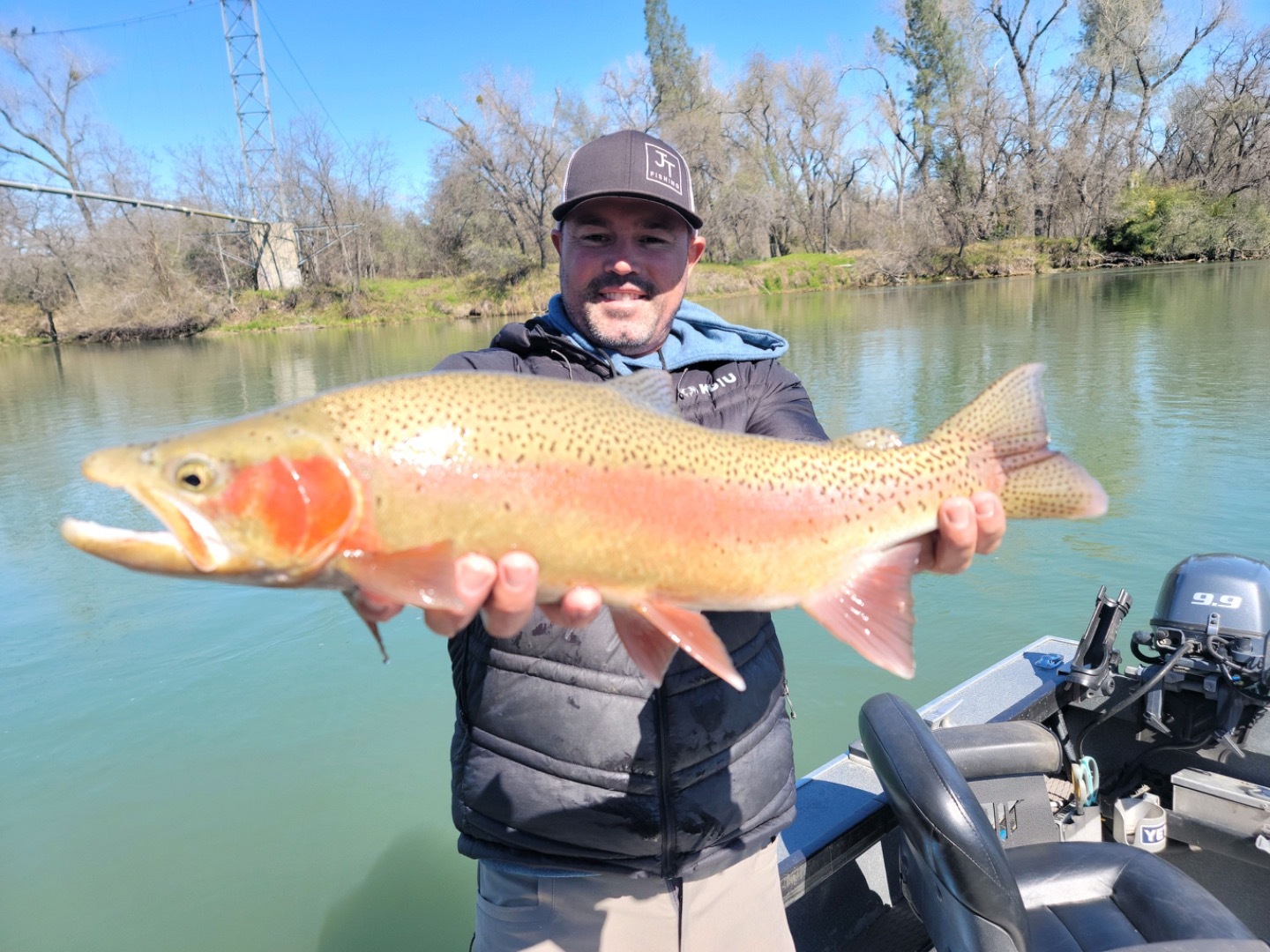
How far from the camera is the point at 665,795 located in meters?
2.47

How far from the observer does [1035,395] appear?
2480 mm

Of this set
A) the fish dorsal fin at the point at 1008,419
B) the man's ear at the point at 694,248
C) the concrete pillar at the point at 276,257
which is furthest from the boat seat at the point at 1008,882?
the concrete pillar at the point at 276,257

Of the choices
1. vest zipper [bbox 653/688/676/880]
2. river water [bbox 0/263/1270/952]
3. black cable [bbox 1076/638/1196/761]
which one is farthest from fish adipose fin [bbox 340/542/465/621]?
river water [bbox 0/263/1270/952]

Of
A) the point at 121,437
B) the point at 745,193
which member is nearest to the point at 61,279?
the point at 121,437

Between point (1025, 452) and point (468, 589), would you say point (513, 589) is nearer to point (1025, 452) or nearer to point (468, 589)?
point (468, 589)

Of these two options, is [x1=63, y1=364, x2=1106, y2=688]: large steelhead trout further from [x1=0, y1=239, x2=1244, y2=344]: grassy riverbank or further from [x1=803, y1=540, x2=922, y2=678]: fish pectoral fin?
[x1=0, y1=239, x2=1244, y2=344]: grassy riverbank

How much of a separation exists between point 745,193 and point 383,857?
59.2 m

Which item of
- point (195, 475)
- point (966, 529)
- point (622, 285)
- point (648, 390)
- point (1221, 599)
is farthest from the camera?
point (1221, 599)

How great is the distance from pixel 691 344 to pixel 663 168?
2.13 feet

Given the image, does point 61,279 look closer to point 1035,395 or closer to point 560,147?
point 560,147

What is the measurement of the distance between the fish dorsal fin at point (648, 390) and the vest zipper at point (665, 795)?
3.03 ft

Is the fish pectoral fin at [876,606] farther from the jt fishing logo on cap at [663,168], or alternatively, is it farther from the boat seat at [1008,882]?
the jt fishing logo on cap at [663,168]

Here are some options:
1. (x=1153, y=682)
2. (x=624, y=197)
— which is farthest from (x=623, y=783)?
(x=1153, y=682)

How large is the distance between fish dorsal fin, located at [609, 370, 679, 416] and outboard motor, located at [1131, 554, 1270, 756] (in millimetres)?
3022
